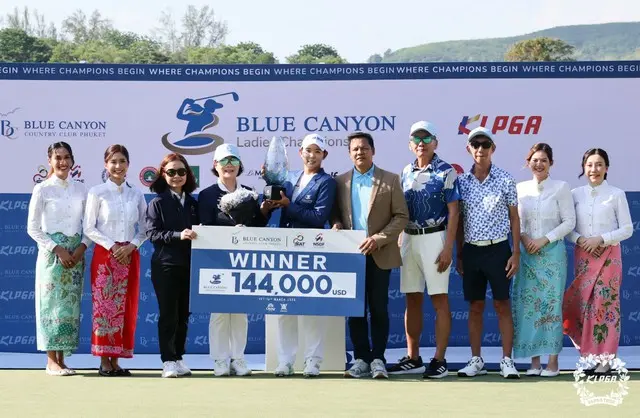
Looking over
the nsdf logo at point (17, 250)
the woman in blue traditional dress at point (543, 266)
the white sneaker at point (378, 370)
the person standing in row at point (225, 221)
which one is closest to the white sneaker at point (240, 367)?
the person standing in row at point (225, 221)

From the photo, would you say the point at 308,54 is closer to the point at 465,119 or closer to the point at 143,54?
the point at 143,54

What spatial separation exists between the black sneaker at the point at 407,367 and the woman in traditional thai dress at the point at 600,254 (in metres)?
1.11

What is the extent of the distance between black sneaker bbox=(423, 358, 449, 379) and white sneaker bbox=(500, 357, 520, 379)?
1.29 ft

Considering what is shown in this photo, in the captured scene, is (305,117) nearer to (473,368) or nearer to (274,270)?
(274,270)

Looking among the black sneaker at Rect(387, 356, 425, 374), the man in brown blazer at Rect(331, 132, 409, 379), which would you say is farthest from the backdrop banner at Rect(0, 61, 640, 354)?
the man in brown blazer at Rect(331, 132, 409, 379)

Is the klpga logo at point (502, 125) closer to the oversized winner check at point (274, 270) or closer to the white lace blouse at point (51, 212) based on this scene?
the oversized winner check at point (274, 270)

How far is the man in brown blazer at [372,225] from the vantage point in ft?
23.8

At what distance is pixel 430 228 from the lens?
24.4 ft

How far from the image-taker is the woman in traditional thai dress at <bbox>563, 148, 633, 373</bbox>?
7469 mm

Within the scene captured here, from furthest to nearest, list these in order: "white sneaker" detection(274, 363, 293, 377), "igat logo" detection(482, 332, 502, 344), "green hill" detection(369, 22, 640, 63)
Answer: "green hill" detection(369, 22, 640, 63) < "igat logo" detection(482, 332, 502, 344) < "white sneaker" detection(274, 363, 293, 377)

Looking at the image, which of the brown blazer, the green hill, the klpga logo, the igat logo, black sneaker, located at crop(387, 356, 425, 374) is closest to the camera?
the brown blazer

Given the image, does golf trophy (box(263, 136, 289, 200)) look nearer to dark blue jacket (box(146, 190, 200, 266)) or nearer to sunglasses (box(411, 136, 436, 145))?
dark blue jacket (box(146, 190, 200, 266))

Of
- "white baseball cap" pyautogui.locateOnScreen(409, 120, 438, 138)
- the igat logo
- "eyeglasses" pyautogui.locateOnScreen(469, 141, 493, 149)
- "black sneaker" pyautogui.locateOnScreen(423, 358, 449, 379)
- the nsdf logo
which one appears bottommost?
"black sneaker" pyautogui.locateOnScreen(423, 358, 449, 379)

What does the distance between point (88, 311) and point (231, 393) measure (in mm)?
2201
